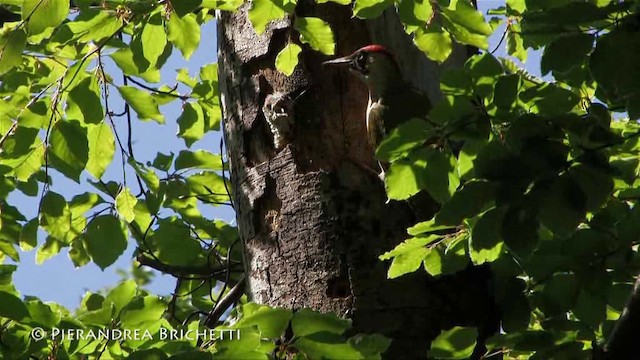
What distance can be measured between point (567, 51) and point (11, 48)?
132cm

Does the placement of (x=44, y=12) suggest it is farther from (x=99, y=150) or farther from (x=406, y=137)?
(x=406, y=137)

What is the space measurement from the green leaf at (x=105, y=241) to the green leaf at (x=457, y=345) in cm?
140

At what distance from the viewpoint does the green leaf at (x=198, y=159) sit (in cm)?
368

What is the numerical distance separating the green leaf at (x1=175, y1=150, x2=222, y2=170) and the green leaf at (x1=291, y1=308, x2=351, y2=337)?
1798mm

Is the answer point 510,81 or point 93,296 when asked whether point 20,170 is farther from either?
point 510,81

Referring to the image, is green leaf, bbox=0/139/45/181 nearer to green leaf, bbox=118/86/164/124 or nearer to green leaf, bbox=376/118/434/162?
green leaf, bbox=118/86/164/124

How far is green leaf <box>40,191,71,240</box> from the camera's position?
300 cm

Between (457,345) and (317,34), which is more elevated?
(317,34)

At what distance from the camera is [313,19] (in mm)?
2658

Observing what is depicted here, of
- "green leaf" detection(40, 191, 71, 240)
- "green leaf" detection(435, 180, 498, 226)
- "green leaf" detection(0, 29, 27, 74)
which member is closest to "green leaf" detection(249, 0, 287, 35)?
"green leaf" detection(0, 29, 27, 74)

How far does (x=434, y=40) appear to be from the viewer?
2.54 meters

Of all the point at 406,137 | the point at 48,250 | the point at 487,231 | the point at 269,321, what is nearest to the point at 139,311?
the point at 269,321

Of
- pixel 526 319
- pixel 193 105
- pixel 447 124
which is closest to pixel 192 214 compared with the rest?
pixel 193 105

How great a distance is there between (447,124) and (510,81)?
6.7 inches
